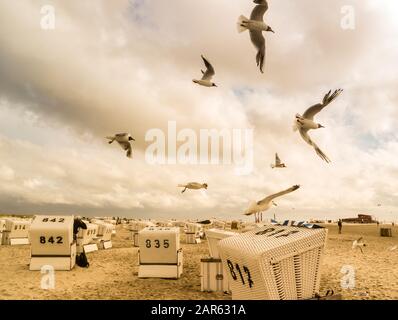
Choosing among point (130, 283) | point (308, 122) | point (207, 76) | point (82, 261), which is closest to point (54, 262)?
point (82, 261)

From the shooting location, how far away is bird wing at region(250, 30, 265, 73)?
12.4 metres

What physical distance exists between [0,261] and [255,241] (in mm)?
16840

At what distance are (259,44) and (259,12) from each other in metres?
1.09

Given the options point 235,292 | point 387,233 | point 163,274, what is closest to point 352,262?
point 163,274

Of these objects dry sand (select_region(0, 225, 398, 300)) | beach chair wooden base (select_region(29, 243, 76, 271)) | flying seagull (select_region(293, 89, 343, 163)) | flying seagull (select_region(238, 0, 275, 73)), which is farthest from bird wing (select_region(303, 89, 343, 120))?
beach chair wooden base (select_region(29, 243, 76, 271))

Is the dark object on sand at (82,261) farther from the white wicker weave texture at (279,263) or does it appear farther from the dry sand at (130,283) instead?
the white wicker weave texture at (279,263)

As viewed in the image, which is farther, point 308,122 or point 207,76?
point 207,76

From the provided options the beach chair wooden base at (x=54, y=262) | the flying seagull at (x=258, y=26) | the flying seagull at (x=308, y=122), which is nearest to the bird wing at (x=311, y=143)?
the flying seagull at (x=308, y=122)

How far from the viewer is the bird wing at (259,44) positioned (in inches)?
488

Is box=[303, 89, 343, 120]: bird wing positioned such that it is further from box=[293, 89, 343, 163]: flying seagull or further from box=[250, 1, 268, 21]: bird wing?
box=[250, 1, 268, 21]: bird wing

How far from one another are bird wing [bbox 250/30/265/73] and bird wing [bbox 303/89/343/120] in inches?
95.3

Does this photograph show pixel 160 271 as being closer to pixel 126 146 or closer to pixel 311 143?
pixel 126 146

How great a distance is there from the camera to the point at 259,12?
1192 centimetres
